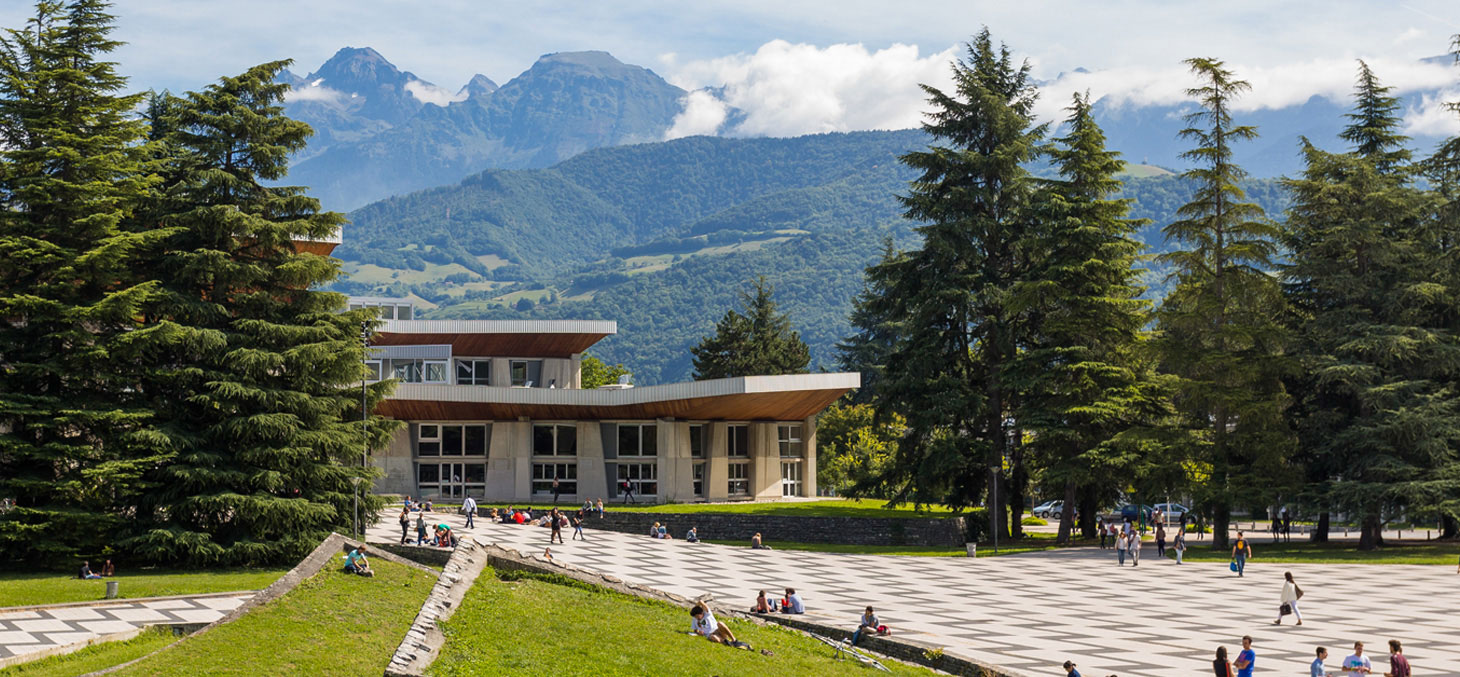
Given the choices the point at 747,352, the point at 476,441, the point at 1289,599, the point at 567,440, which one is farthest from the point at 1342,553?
the point at 747,352

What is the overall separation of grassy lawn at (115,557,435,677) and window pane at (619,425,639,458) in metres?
35.5

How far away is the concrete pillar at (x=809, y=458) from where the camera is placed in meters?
65.6

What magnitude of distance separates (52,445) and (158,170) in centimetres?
1021

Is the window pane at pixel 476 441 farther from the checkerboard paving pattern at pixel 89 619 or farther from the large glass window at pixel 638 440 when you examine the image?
the checkerboard paving pattern at pixel 89 619

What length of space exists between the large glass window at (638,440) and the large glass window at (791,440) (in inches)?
294

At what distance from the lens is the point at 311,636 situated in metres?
19.8

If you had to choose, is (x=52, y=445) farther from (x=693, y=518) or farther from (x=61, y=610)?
(x=693, y=518)

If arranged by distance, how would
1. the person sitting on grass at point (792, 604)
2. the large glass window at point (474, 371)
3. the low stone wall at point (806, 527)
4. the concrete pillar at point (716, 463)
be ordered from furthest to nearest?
the large glass window at point (474, 371) < the concrete pillar at point (716, 463) < the low stone wall at point (806, 527) < the person sitting on grass at point (792, 604)

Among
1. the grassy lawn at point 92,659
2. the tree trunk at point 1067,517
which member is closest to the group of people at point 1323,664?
the grassy lawn at point 92,659

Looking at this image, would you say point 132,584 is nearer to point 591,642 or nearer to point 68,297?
point 68,297

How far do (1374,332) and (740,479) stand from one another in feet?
101

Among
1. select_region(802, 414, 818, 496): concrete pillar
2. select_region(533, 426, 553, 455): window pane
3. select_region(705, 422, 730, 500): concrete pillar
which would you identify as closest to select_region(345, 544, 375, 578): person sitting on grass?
select_region(533, 426, 553, 455): window pane

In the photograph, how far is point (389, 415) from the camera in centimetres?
5888

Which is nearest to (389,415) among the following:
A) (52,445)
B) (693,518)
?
(693,518)
